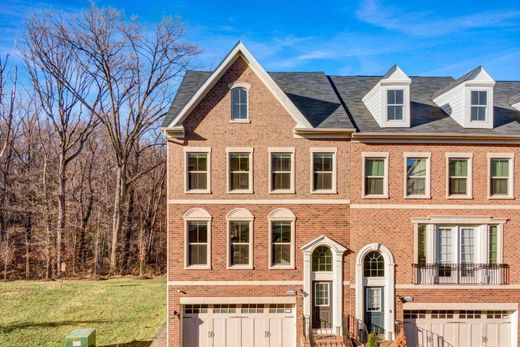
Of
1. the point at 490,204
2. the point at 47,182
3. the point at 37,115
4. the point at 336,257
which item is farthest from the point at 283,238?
the point at 37,115

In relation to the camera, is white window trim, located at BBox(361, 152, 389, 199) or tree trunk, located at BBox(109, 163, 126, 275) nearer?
white window trim, located at BBox(361, 152, 389, 199)

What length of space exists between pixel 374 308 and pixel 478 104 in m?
9.67

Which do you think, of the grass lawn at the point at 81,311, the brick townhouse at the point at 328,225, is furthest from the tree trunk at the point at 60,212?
the brick townhouse at the point at 328,225

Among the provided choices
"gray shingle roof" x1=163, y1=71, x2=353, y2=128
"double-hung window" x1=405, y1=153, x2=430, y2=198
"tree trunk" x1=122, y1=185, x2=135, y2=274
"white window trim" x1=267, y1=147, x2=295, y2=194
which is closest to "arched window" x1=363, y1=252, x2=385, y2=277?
"double-hung window" x1=405, y1=153, x2=430, y2=198

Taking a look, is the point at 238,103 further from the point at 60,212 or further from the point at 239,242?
the point at 60,212

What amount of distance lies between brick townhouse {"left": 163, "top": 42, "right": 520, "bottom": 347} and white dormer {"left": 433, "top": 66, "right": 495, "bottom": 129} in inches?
21.9

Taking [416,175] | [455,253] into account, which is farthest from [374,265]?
[416,175]

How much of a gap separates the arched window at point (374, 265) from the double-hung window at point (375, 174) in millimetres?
2524

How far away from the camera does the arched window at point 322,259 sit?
13.1 metres

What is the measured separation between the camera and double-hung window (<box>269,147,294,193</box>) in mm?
A: 13117

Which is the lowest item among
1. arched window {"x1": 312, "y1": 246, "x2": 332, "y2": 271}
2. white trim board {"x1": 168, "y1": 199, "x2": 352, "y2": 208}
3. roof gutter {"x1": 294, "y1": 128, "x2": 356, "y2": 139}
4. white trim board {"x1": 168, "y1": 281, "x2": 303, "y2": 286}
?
white trim board {"x1": 168, "y1": 281, "x2": 303, "y2": 286}

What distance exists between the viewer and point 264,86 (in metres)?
13.1

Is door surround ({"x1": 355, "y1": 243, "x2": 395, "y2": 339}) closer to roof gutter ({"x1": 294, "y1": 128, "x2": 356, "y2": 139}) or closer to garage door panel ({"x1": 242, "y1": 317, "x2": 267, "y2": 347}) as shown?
garage door panel ({"x1": 242, "y1": 317, "x2": 267, "y2": 347})

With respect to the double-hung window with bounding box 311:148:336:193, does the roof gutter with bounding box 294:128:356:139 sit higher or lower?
higher
